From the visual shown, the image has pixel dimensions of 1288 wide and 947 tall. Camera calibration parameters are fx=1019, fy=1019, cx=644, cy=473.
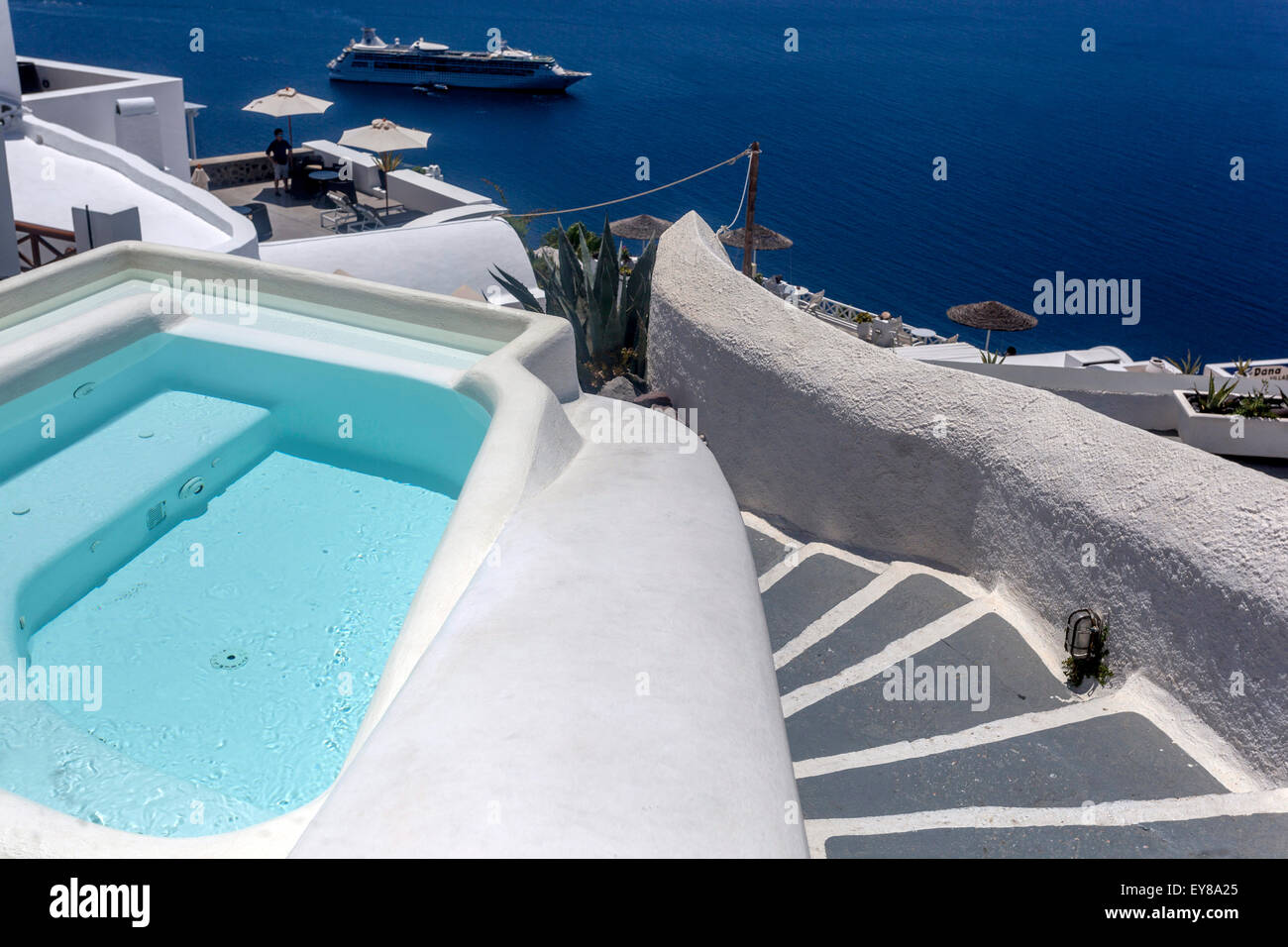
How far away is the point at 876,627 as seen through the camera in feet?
22.1

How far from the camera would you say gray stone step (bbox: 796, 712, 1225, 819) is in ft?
16.8

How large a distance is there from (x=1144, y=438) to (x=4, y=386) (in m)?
6.68

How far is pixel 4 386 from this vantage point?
5949mm

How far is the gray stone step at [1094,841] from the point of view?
450 cm

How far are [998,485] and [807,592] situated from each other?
4.93 feet

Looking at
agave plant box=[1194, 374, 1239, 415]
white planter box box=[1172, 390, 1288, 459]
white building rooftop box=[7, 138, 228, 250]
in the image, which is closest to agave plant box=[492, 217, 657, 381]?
white building rooftop box=[7, 138, 228, 250]

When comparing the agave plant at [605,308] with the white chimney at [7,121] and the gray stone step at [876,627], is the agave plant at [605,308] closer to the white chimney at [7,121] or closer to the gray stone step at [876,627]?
the gray stone step at [876,627]

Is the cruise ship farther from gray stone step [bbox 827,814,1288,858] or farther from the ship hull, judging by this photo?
gray stone step [bbox 827,814,1288,858]

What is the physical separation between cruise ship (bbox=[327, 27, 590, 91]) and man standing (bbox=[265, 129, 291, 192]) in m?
40.7

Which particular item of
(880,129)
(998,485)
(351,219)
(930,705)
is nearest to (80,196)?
(351,219)

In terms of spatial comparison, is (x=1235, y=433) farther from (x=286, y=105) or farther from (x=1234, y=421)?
(x=286, y=105)
